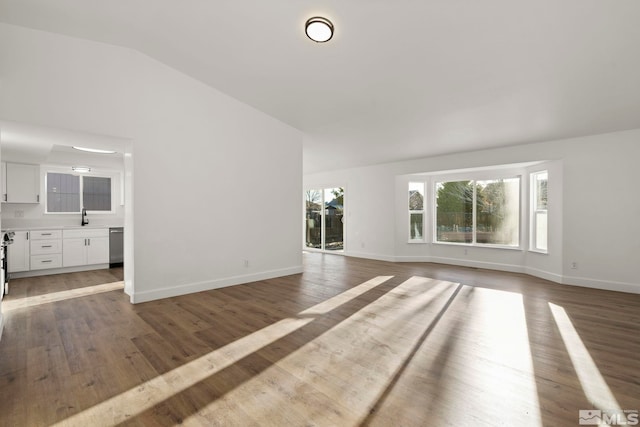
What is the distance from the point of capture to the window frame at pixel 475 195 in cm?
605

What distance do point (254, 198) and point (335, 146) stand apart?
2377 mm

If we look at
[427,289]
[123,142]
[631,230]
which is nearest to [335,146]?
[427,289]

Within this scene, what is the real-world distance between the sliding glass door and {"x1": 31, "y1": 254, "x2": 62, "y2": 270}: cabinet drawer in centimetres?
627

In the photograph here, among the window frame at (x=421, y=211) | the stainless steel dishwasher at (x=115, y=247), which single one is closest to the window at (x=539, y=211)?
the window frame at (x=421, y=211)

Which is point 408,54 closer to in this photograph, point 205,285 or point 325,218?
point 205,285

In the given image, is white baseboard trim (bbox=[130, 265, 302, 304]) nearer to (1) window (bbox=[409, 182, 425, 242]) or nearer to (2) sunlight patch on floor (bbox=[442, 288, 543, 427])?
(2) sunlight patch on floor (bbox=[442, 288, 543, 427])

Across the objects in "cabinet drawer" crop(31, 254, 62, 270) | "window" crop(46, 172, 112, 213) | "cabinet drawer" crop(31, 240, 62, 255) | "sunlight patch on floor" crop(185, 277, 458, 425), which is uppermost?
"window" crop(46, 172, 112, 213)

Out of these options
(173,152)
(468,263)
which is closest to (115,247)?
(173,152)

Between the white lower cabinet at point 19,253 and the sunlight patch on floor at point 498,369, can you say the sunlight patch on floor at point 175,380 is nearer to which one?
the sunlight patch on floor at point 498,369

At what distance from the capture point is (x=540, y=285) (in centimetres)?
492

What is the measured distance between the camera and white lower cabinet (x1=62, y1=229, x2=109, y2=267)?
574 cm

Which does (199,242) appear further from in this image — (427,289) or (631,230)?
(631,230)

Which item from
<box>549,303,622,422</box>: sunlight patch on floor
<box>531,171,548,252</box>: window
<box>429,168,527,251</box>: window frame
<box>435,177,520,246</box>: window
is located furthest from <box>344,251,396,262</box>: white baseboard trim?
<box>549,303,622,422</box>: sunlight patch on floor

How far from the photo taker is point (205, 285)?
4.53 m
